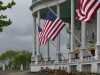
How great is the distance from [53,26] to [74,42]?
1822 cm

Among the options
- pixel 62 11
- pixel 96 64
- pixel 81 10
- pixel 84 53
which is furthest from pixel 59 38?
pixel 81 10

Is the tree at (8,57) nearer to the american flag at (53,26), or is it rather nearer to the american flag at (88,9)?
the american flag at (53,26)

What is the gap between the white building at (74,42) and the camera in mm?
46688

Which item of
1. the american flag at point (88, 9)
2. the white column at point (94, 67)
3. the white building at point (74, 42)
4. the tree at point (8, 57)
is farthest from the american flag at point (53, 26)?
the tree at point (8, 57)

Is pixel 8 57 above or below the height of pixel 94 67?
above

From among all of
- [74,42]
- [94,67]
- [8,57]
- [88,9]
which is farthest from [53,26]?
[8,57]

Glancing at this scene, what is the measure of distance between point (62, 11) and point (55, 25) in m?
27.0

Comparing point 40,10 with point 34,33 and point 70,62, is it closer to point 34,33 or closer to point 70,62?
point 34,33

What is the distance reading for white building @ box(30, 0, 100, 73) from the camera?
46.7m

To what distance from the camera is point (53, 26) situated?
137 feet

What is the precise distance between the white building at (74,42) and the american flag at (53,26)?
11.0 ft

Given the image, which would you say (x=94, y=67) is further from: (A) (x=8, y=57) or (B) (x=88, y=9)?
(A) (x=8, y=57)

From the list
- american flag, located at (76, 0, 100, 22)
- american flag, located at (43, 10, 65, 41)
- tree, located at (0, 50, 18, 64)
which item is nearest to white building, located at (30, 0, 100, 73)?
american flag, located at (43, 10, 65, 41)

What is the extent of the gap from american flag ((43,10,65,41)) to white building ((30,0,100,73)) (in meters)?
3.35
